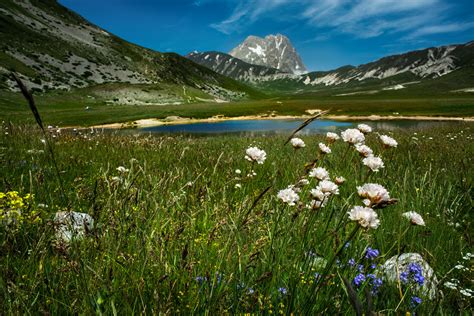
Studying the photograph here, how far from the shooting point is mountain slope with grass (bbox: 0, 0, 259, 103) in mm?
70062

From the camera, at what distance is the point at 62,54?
84.2 metres

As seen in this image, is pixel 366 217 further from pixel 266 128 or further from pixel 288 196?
pixel 266 128

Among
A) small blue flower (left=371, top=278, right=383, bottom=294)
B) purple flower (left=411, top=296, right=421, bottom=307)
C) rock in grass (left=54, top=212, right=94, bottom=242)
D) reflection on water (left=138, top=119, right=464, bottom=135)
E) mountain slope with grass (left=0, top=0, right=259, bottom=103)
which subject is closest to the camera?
rock in grass (left=54, top=212, right=94, bottom=242)

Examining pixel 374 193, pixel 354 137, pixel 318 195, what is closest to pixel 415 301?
pixel 318 195

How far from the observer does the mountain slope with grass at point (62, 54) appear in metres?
70.1

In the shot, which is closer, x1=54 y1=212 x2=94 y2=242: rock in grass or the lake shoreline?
x1=54 y1=212 x2=94 y2=242: rock in grass

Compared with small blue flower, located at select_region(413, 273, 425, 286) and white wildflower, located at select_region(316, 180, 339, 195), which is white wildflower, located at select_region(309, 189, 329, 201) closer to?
white wildflower, located at select_region(316, 180, 339, 195)

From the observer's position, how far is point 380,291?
2471mm

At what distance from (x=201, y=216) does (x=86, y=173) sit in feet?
10.9

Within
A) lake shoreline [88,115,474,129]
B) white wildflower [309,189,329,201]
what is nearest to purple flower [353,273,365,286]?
white wildflower [309,189,329,201]

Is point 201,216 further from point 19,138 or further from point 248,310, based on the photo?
point 19,138

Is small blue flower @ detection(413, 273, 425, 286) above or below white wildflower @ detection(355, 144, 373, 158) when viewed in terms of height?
below

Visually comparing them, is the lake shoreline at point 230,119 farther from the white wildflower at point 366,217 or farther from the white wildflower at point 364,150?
the white wildflower at point 366,217

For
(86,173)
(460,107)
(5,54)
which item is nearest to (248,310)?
(86,173)
